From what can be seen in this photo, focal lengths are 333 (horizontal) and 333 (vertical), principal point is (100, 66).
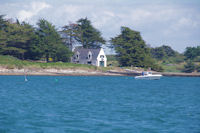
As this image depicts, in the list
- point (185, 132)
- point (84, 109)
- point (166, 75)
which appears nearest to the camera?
point (185, 132)

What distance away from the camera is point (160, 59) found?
18262 centimetres

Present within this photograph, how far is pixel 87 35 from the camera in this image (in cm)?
13400

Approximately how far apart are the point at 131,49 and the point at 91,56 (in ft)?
49.7

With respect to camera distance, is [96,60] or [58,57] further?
[96,60]

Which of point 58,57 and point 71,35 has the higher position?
point 71,35

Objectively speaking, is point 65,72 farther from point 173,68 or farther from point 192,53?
point 192,53

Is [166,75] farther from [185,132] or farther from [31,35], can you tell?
[185,132]

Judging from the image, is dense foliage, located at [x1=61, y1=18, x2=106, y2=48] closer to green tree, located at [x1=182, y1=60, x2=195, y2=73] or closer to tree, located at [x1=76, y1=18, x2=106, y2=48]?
tree, located at [x1=76, y1=18, x2=106, y2=48]

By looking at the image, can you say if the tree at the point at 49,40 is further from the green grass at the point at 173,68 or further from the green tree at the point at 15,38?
the green grass at the point at 173,68

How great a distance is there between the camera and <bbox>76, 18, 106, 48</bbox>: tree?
134m

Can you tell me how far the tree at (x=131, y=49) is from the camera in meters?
121

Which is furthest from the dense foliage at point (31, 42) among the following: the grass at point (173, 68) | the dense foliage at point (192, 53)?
the dense foliage at point (192, 53)

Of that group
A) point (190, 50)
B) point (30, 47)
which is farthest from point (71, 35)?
point (190, 50)

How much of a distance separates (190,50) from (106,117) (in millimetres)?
136854
